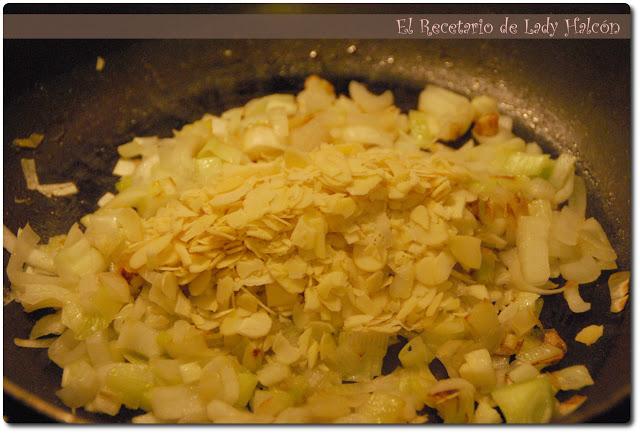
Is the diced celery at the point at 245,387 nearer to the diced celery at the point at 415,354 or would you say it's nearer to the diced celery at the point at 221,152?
the diced celery at the point at 415,354

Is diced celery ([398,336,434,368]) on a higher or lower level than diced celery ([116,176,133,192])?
lower

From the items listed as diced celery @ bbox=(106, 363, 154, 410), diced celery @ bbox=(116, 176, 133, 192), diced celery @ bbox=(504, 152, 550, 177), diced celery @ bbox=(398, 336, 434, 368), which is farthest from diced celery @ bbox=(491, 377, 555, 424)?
diced celery @ bbox=(116, 176, 133, 192)

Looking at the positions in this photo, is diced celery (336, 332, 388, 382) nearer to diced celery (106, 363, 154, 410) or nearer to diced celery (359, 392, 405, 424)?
diced celery (359, 392, 405, 424)

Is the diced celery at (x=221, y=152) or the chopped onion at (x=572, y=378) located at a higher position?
the diced celery at (x=221, y=152)

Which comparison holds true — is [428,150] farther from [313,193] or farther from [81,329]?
[81,329]

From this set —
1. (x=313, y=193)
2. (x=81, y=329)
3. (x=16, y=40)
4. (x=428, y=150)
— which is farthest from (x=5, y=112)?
(x=428, y=150)

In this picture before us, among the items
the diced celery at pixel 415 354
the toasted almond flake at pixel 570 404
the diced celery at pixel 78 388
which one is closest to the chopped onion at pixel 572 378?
the toasted almond flake at pixel 570 404
